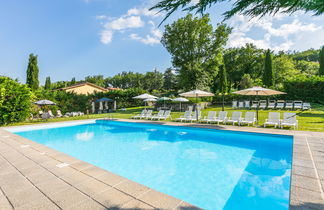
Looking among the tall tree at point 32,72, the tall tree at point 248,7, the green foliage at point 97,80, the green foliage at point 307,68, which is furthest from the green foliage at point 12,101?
the green foliage at point 97,80

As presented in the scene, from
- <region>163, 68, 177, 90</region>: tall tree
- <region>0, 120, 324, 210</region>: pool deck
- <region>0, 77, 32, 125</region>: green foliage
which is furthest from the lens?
<region>163, 68, 177, 90</region>: tall tree

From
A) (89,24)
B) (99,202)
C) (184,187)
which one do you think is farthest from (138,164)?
(89,24)

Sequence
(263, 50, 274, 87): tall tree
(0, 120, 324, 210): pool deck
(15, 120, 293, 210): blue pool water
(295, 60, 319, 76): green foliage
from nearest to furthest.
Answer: (0, 120, 324, 210): pool deck, (15, 120, 293, 210): blue pool water, (263, 50, 274, 87): tall tree, (295, 60, 319, 76): green foliage

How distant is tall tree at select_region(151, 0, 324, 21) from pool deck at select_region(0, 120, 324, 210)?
8.28ft

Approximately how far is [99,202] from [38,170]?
231 centimetres

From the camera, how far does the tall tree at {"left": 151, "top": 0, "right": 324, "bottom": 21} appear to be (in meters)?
0.88

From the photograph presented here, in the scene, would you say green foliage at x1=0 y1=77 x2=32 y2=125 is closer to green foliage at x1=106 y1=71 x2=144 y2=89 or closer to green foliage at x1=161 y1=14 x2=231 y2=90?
green foliage at x1=161 y1=14 x2=231 y2=90

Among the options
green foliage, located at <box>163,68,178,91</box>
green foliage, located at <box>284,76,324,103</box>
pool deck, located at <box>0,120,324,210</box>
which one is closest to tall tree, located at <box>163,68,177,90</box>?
green foliage, located at <box>163,68,178,91</box>

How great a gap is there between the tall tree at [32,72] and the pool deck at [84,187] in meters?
24.5

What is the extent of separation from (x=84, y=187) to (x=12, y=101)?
12.7 meters

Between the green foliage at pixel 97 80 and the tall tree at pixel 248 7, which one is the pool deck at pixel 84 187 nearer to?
the tall tree at pixel 248 7

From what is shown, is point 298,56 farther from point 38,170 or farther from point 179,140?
point 38,170

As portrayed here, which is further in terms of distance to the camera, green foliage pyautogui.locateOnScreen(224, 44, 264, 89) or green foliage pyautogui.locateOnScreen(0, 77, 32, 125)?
green foliage pyautogui.locateOnScreen(224, 44, 264, 89)

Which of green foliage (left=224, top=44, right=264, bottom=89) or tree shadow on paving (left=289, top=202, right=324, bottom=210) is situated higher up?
green foliage (left=224, top=44, right=264, bottom=89)
